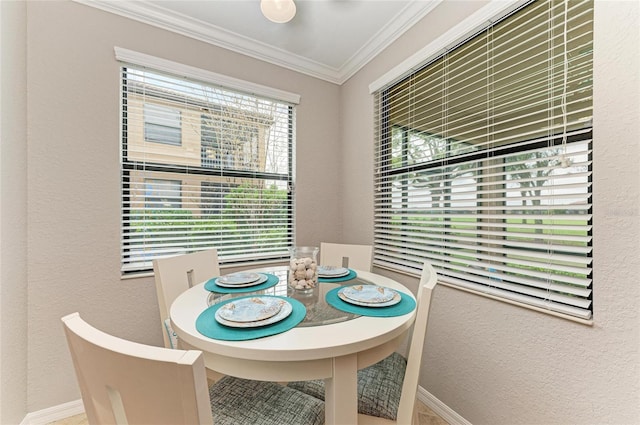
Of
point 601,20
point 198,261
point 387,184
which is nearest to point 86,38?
point 198,261

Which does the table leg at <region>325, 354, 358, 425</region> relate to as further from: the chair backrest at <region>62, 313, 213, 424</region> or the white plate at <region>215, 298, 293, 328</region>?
the chair backrest at <region>62, 313, 213, 424</region>

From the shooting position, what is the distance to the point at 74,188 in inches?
65.2

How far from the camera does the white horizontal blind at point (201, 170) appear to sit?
1859 mm

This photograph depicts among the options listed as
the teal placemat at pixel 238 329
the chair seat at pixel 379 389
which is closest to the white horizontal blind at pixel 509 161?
the chair seat at pixel 379 389

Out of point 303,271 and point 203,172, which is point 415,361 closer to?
point 303,271

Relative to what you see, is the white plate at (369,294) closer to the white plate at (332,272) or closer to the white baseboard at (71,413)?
the white plate at (332,272)

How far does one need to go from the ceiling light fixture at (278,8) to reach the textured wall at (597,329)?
3.27 feet

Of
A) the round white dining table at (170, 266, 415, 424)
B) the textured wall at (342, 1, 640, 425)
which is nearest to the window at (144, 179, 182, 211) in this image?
the round white dining table at (170, 266, 415, 424)

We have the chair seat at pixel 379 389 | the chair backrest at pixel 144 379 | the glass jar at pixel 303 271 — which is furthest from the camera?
the glass jar at pixel 303 271

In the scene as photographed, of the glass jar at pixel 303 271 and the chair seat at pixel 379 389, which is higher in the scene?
the glass jar at pixel 303 271

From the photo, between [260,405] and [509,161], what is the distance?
1624 mm

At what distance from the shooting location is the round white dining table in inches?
31.4

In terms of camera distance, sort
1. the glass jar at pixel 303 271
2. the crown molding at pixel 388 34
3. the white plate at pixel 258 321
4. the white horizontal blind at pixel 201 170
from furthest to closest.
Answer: the white horizontal blind at pixel 201 170 → the crown molding at pixel 388 34 → the glass jar at pixel 303 271 → the white plate at pixel 258 321

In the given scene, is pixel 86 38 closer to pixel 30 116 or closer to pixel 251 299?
pixel 30 116
